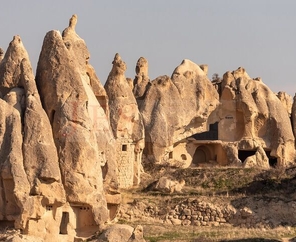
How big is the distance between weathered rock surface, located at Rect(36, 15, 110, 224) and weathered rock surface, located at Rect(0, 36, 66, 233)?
454 mm

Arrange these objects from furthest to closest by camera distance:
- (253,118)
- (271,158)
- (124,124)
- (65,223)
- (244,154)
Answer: (244,154)
(271,158)
(253,118)
(124,124)
(65,223)

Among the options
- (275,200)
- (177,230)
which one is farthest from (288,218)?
(177,230)

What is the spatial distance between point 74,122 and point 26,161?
2065 mm

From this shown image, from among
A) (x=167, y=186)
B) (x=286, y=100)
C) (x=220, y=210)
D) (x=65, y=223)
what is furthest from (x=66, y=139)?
(x=286, y=100)

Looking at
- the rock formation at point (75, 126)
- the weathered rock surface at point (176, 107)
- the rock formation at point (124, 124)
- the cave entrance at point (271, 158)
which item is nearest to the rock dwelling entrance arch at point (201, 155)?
the weathered rock surface at point (176, 107)

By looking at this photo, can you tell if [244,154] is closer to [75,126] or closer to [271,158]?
[271,158]

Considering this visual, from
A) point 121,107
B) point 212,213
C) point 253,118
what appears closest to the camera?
point 212,213

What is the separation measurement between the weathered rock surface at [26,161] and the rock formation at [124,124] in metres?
7.91

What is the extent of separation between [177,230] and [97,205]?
2.76 meters

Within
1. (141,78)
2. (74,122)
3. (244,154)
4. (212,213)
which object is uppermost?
(141,78)

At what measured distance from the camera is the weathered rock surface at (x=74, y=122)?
26.6 metres

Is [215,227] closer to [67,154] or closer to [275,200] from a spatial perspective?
[275,200]

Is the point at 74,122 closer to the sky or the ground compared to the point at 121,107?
closer to the ground

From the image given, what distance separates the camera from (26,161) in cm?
2570
